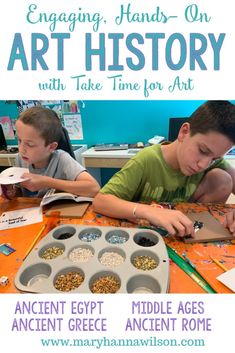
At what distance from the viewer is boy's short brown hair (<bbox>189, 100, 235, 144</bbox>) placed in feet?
2.61

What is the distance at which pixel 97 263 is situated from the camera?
0.60 meters

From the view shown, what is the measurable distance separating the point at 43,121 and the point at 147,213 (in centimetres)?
65

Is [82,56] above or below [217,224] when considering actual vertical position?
above

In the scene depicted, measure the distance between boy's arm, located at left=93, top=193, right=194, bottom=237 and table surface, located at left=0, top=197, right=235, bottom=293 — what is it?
0.08ft

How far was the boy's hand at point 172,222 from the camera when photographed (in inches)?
26.8

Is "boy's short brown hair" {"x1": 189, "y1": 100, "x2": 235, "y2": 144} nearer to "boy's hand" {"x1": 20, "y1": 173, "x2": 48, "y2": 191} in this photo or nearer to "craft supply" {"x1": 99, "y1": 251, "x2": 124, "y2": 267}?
"craft supply" {"x1": 99, "y1": 251, "x2": 124, "y2": 267}

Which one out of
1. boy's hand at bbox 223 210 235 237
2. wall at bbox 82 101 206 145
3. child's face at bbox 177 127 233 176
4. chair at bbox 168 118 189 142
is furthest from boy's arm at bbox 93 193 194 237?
wall at bbox 82 101 206 145

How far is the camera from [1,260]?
0.63 m

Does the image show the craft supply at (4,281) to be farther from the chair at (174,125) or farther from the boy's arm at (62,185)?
the chair at (174,125)

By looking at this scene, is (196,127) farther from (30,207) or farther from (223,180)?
(30,207)

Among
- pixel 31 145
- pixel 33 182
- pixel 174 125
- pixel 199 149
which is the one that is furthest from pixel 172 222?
pixel 174 125

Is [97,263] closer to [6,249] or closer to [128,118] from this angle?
[6,249]

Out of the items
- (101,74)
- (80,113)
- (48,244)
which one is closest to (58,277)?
(48,244)

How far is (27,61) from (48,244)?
54 cm
